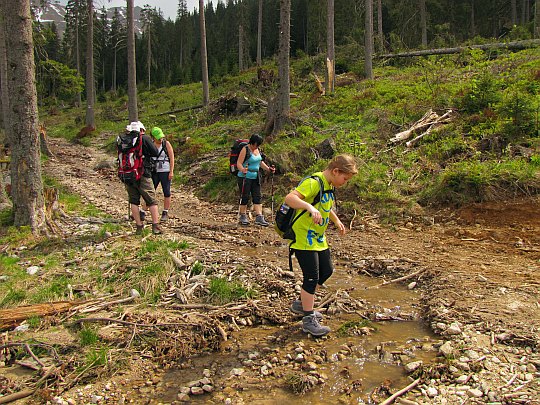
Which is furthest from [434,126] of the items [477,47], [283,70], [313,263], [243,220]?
[477,47]

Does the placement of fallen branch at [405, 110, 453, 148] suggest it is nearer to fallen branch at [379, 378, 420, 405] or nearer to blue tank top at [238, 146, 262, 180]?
blue tank top at [238, 146, 262, 180]

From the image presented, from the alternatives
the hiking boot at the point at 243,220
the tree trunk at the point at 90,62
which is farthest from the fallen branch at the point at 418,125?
the tree trunk at the point at 90,62

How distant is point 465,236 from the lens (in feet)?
24.9

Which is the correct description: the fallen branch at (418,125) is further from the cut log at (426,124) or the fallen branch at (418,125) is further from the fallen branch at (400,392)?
the fallen branch at (400,392)

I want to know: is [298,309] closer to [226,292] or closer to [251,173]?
[226,292]

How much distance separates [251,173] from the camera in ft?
30.4

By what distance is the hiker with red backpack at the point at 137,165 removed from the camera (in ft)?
25.0

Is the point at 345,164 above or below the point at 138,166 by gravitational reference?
below

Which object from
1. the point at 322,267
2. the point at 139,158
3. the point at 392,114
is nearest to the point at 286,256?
the point at 322,267

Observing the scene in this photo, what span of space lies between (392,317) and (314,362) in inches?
53.3

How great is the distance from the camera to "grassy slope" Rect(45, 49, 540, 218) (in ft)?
29.1

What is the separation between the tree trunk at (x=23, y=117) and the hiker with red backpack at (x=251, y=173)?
3917mm

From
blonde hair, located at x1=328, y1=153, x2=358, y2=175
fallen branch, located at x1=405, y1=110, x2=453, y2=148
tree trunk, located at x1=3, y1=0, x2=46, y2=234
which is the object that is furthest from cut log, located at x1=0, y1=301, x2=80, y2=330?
fallen branch, located at x1=405, y1=110, x2=453, y2=148

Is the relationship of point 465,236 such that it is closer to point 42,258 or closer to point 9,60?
point 42,258
